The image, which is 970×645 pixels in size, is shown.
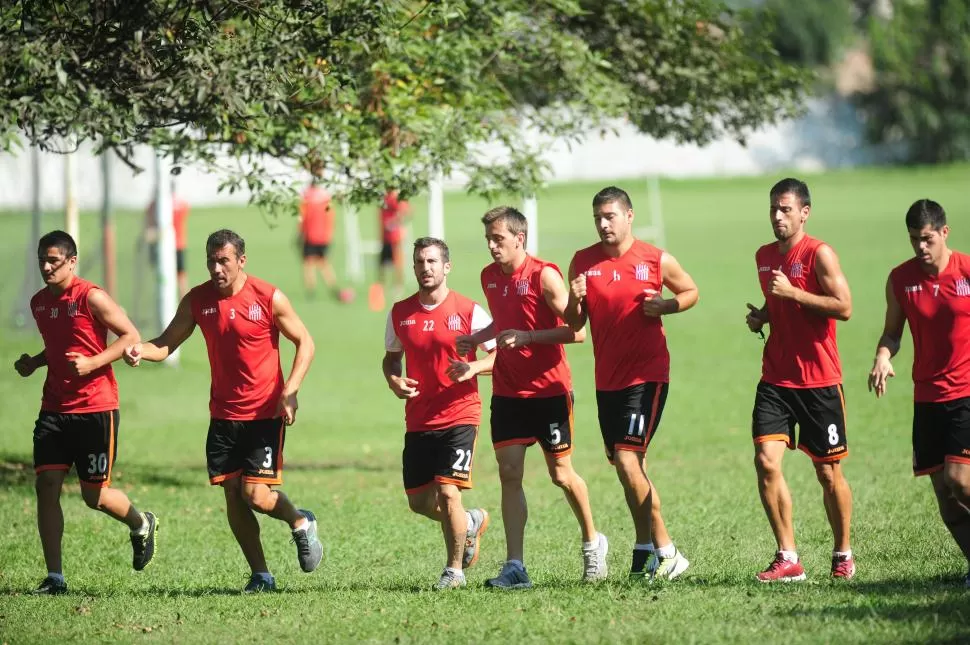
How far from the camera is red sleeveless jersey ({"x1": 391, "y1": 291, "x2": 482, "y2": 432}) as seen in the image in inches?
344

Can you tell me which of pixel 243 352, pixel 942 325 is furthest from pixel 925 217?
pixel 243 352

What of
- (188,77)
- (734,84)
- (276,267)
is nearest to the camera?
(188,77)

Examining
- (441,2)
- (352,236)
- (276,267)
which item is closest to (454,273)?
(352,236)

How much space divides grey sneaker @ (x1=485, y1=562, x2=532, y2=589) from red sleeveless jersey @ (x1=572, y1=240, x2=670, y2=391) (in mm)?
1258

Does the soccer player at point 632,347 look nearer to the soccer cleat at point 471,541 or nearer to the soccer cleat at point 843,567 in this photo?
the soccer cleat at point 843,567

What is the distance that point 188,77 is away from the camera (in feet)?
29.0

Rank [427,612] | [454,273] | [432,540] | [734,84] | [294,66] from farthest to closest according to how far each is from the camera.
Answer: [454,273] → [734,84] → [432,540] → [294,66] → [427,612]

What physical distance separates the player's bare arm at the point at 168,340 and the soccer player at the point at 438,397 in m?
1.35

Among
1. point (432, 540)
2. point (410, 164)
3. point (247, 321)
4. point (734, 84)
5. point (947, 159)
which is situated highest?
point (947, 159)

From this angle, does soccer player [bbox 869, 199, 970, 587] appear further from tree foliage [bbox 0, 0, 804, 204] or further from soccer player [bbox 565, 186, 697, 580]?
tree foliage [bbox 0, 0, 804, 204]

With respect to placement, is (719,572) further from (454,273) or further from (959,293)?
(454,273)

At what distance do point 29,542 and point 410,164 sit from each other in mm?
4591

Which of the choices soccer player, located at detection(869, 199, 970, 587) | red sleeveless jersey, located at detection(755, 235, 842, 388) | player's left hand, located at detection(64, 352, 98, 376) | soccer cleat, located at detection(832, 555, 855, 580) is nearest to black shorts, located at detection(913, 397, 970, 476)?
soccer player, located at detection(869, 199, 970, 587)

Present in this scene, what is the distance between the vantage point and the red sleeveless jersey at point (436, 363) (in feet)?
28.7
